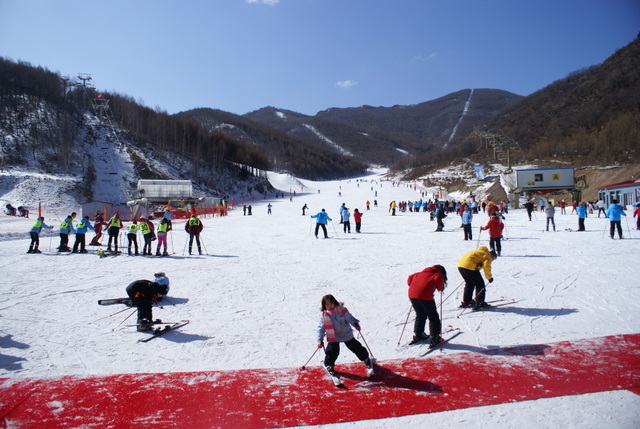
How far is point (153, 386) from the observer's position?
383 cm

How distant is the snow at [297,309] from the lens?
14.0ft

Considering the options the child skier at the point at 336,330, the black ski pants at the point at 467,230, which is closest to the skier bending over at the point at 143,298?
the child skier at the point at 336,330

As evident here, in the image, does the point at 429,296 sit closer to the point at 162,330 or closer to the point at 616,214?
the point at 162,330

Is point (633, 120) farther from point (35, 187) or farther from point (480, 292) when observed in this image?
point (35, 187)

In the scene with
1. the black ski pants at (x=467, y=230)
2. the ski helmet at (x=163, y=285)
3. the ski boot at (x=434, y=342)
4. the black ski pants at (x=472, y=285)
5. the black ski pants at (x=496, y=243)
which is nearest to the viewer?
the ski boot at (x=434, y=342)

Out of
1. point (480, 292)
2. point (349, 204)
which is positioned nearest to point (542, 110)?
point (349, 204)

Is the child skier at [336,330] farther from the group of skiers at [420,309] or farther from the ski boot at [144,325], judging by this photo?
the ski boot at [144,325]

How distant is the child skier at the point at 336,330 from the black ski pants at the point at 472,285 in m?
2.58

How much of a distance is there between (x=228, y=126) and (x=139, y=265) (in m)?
158

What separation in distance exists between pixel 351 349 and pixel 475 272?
2852mm

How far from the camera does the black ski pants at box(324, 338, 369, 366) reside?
12.7 feet

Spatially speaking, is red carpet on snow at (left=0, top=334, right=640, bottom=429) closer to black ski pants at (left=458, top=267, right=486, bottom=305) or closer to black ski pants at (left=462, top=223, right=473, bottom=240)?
black ski pants at (left=458, top=267, right=486, bottom=305)

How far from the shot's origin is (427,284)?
176 inches

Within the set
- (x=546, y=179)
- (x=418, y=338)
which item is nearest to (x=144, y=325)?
(x=418, y=338)
